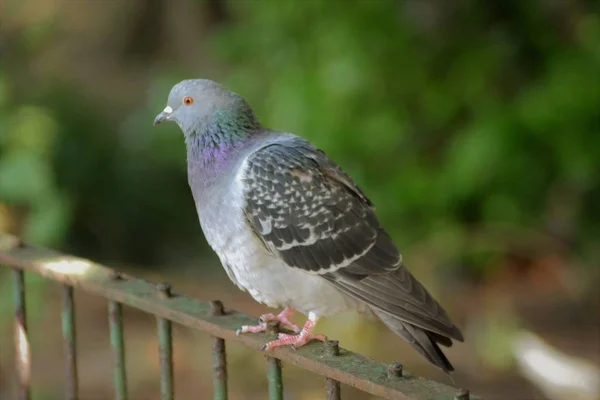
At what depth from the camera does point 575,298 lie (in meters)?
5.99

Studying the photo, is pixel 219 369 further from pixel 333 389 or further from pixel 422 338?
pixel 422 338

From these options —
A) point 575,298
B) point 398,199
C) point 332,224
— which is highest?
point 398,199

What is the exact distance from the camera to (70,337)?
7.82 ft

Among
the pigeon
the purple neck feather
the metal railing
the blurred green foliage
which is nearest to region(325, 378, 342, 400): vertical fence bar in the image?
the metal railing

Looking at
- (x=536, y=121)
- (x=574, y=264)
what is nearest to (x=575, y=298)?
(x=574, y=264)

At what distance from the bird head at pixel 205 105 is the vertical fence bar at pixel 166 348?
2.01 feet

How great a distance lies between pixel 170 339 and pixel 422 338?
0.74 m

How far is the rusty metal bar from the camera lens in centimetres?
189

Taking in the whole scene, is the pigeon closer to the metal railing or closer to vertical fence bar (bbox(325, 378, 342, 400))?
the metal railing

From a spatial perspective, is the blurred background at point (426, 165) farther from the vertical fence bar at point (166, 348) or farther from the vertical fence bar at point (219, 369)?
the vertical fence bar at point (219, 369)

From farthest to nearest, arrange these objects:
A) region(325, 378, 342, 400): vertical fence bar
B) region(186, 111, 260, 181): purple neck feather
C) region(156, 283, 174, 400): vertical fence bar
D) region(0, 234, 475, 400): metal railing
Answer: region(186, 111, 260, 181): purple neck feather
region(156, 283, 174, 400): vertical fence bar
region(325, 378, 342, 400): vertical fence bar
region(0, 234, 475, 400): metal railing

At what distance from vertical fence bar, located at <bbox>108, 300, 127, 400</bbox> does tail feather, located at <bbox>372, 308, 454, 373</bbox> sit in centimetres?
74

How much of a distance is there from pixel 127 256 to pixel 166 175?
2.98 ft

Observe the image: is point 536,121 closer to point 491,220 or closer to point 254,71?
point 491,220
